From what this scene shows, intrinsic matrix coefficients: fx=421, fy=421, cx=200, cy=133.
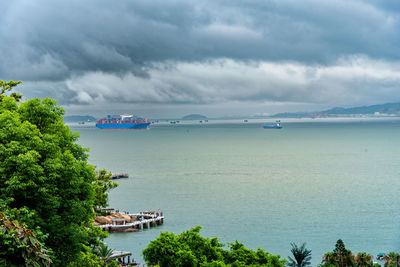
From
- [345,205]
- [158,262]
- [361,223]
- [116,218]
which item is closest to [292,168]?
[345,205]

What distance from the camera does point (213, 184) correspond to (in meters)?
97.4

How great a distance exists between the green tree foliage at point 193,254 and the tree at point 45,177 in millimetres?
5501

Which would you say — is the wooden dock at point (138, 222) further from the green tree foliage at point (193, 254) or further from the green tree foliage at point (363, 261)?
the green tree foliage at point (363, 261)

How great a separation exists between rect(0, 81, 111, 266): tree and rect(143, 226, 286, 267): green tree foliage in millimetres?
5501

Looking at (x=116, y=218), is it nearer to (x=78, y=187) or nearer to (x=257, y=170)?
(x=78, y=187)

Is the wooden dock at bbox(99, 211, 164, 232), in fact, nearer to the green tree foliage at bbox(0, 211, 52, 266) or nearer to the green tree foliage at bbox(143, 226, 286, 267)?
the green tree foliage at bbox(143, 226, 286, 267)

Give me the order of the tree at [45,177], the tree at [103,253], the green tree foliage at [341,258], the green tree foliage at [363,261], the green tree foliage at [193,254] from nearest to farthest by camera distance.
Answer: the tree at [45,177]
the green tree foliage at [193,254]
the green tree foliage at [341,258]
the green tree foliage at [363,261]
the tree at [103,253]

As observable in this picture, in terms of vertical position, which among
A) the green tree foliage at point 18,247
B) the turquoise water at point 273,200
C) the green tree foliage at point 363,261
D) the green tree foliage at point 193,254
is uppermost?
the green tree foliage at point 18,247

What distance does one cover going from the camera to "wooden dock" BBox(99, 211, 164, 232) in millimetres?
61200

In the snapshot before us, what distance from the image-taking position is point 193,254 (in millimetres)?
27719

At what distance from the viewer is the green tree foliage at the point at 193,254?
1071 inches

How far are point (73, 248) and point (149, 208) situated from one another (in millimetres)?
51268

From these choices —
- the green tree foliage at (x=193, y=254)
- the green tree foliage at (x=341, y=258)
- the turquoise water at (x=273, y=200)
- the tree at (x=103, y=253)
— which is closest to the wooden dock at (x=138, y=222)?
the turquoise water at (x=273, y=200)

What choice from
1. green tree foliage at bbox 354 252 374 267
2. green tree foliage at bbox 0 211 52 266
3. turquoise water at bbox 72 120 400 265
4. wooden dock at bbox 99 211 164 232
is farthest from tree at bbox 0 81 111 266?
wooden dock at bbox 99 211 164 232
